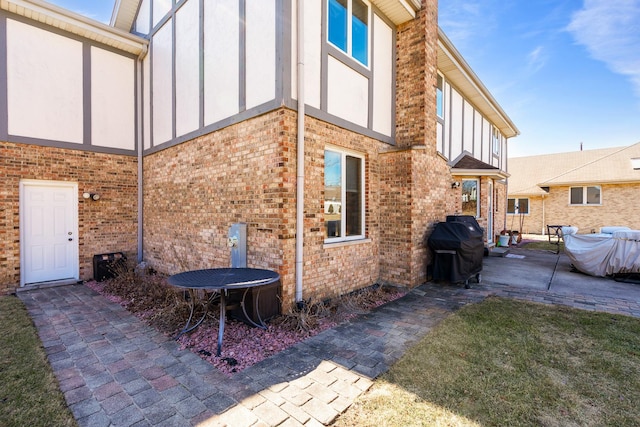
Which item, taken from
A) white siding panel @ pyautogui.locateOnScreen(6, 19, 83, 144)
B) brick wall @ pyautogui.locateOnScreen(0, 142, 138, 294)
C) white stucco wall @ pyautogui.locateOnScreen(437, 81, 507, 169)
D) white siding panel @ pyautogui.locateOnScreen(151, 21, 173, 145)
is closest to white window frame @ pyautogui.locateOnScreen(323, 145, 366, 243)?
white siding panel @ pyautogui.locateOnScreen(151, 21, 173, 145)

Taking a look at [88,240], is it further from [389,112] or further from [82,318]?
[389,112]

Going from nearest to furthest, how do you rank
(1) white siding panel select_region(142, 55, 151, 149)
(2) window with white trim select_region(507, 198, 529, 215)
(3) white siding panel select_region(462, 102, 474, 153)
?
(1) white siding panel select_region(142, 55, 151, 149), (3) white siding panel select_region(462, 102, 474, 153), (2) window with white trim select_region(507, 198, 529, 215)

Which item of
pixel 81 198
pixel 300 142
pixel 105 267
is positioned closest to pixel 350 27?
pixel 300 142

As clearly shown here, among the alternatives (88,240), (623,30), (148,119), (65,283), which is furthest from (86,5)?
(623,30)

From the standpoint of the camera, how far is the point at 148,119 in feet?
26.9

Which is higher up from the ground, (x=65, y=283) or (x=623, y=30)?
(x=623, y=30)

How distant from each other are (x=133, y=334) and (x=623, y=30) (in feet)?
48.7

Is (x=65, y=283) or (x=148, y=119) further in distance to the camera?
(x=148, y=119)

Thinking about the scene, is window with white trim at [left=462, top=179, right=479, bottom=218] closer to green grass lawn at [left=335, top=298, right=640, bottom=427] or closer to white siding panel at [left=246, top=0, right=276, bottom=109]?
green grass lawn at [left=335, top=298, right=640, bottom=427]

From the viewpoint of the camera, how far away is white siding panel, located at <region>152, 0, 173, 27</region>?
7473 millimetres

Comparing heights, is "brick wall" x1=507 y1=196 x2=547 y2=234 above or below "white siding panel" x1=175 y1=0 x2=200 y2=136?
below

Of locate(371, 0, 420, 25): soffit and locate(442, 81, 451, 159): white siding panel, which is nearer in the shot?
locate(371, 0, 420, 25): soffit

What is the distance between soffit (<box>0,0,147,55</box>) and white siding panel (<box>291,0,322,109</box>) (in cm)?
594

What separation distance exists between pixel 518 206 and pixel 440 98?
615 inches
